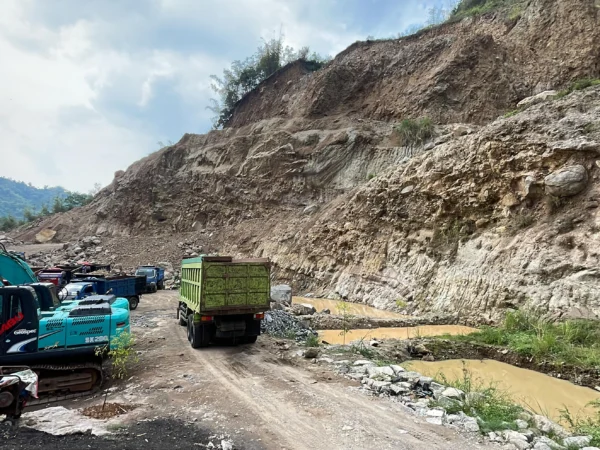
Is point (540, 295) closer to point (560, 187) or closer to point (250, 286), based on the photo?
point (560, 187)

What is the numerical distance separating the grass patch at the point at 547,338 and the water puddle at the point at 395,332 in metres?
1.40

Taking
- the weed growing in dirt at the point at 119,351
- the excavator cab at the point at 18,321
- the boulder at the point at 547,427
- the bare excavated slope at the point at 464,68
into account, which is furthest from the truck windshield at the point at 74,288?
the bare excavated slope at the point at 464,68

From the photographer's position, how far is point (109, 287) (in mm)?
16547

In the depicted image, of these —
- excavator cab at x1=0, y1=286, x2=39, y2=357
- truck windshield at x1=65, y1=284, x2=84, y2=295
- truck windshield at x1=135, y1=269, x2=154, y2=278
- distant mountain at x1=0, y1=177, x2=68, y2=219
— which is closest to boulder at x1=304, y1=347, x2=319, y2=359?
excavator cab at x1=0, y1=286, x2=39, y2=357

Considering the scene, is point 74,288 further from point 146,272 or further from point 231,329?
point 231,329

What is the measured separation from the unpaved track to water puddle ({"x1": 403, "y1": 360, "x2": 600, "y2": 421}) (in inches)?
129

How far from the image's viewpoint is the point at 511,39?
2970 centimetres

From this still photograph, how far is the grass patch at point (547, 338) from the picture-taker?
30.2ft

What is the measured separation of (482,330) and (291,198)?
22.2 m

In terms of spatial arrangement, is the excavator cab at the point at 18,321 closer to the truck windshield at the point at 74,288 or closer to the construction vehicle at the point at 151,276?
the truck windshield at the point at 74,288

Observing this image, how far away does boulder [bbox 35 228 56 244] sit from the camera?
4256 centimetres

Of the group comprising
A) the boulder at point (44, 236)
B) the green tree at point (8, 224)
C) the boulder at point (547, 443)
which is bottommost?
the boulder at point (547, 443)

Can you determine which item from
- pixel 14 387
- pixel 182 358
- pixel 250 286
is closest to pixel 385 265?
pixel 250 286

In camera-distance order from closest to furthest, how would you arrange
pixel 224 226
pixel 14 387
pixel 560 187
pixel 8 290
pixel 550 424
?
pixel 14 387 → pixel 550 424 → pixel 8 290 → pixel 560 187 → pixel 224 226
